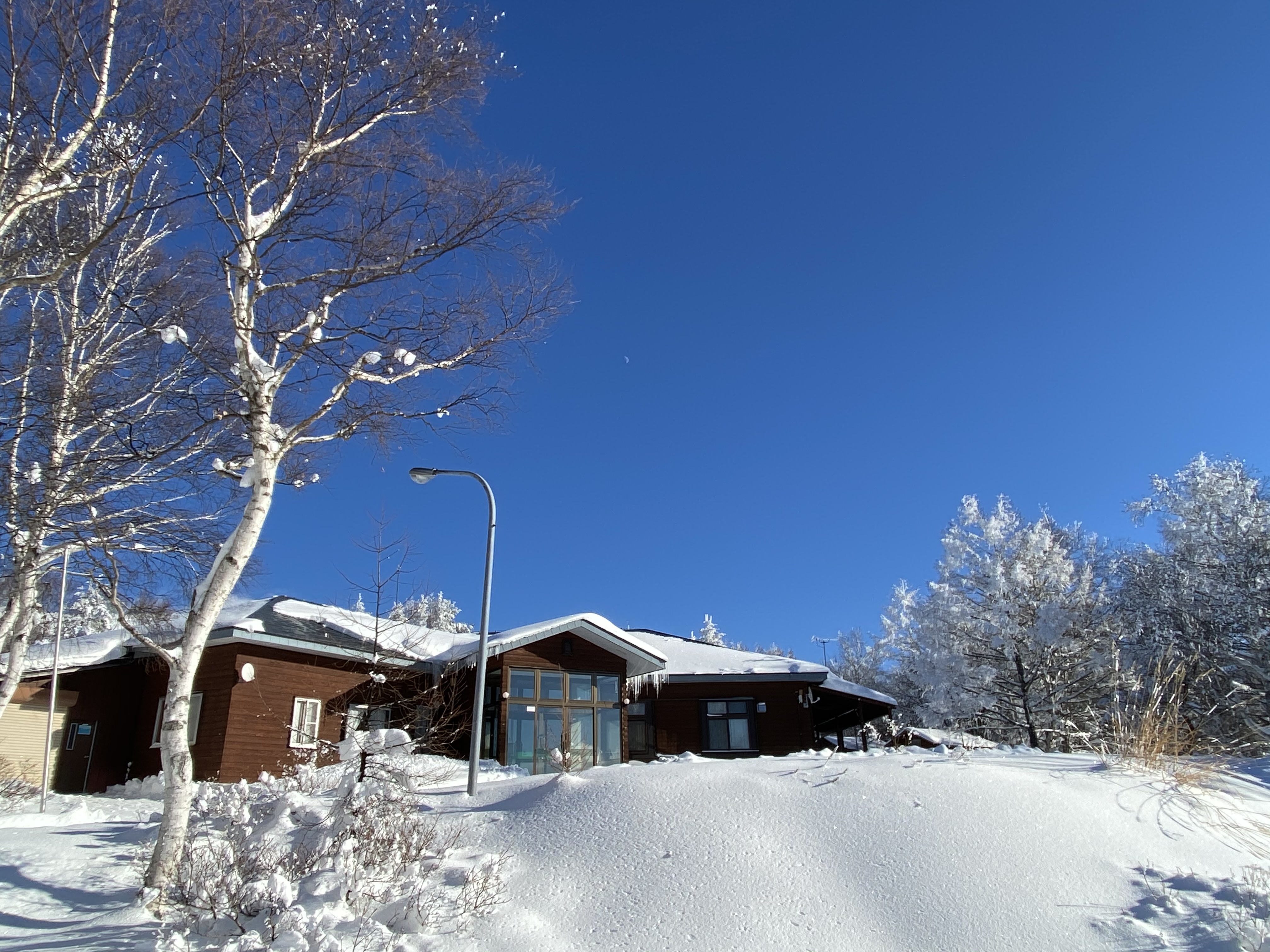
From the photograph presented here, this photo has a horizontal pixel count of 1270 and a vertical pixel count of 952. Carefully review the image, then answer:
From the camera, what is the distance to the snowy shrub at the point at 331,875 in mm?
4891

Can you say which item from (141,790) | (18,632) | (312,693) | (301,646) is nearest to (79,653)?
(141,790)

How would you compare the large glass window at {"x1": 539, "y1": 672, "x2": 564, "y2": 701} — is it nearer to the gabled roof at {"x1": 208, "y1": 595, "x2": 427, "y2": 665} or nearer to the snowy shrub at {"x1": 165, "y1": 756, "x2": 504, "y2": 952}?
the gabled roof at {"x1": 208, "y1": 595, "x2": 427, "y2": 665}

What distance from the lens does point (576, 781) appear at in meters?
7.96

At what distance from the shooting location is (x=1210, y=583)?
24391 mm

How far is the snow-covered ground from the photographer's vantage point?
5.37 m

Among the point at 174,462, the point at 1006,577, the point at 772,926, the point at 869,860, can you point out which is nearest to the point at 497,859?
the point at 772,926

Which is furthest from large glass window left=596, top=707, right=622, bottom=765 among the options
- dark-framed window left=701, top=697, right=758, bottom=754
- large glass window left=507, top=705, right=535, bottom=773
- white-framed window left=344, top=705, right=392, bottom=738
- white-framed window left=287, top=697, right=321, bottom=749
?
white-framed window left=287, top=697, right=321, bottom=749

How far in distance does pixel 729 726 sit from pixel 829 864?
1759cm

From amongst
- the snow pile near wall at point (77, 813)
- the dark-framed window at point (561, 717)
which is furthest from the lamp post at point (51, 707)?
the dark-framed window at point (561, 717)

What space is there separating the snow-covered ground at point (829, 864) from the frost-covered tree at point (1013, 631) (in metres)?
17.5

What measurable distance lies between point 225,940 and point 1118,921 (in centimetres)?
564

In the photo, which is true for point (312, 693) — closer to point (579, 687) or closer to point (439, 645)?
point (439, 645)

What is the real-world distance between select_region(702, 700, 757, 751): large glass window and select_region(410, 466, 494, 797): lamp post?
1209cm

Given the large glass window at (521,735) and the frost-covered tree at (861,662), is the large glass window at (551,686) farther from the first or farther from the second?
the frost-covered tree at (861,662)
